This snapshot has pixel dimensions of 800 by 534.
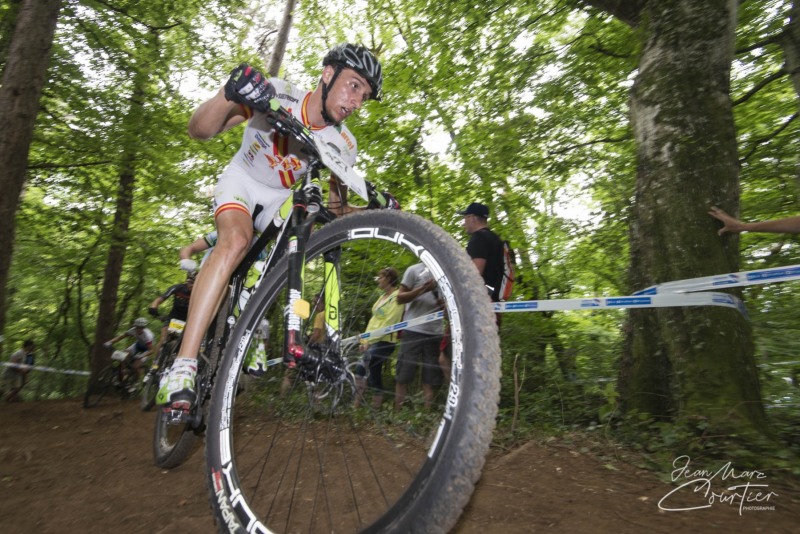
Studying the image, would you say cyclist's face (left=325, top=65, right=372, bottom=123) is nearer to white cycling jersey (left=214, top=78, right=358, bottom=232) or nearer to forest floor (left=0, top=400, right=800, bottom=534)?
white cycling jersey (left=214, top=78, right=358, bottom=232)

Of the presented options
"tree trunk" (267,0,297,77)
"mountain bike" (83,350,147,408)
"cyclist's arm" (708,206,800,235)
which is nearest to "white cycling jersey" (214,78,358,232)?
"cyclist's arm" (708,206,800,235)

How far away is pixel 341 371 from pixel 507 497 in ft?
5.03

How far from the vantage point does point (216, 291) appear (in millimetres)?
2479

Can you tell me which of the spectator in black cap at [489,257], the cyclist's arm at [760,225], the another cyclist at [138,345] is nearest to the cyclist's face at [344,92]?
the spectator in black cap at [489,257]

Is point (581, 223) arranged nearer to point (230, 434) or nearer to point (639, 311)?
point (639, 311)

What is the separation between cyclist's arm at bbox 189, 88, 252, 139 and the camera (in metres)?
2.38

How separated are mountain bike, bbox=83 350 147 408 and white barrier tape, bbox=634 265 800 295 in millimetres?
10295

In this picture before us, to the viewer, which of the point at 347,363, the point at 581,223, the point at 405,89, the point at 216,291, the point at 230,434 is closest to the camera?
the point at 347,363

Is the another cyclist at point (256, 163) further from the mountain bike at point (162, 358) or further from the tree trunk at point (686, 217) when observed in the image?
the tree trunk at point (686, 217)

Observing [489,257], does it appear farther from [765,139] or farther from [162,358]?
[765,139]

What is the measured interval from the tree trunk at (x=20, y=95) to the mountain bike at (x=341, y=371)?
15.5 feet

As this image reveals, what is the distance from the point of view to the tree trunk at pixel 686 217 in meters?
3.41

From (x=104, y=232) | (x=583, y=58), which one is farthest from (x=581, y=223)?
(x=104, y=232)

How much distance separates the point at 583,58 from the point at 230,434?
24.9ft
